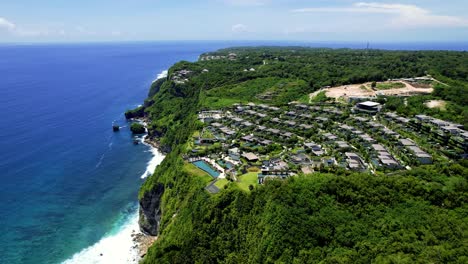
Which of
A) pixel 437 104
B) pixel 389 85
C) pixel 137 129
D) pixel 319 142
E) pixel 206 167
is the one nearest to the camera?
pixel 206 167

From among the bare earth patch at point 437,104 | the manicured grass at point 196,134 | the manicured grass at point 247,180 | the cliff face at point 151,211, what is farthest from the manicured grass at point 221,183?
the bare earth patch at point 437,104

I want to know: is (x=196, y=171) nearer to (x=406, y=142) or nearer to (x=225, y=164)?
(x=225, y=164)

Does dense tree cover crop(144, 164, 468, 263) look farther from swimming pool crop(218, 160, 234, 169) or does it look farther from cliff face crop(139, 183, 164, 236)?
cliff face crop(139, 183, 164, 236)

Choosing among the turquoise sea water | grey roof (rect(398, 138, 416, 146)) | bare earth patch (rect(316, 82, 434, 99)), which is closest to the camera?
the turquoise sea water

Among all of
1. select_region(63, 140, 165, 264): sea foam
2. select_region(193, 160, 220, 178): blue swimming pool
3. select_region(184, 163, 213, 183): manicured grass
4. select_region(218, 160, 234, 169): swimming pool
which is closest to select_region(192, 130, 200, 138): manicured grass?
select_region(193, 160, 220, 178): blue swimming pool

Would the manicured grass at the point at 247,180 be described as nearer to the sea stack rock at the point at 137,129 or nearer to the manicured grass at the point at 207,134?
the manicured grass at the point at 207,134

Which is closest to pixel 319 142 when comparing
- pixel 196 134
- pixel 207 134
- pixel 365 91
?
pixel 207 134
